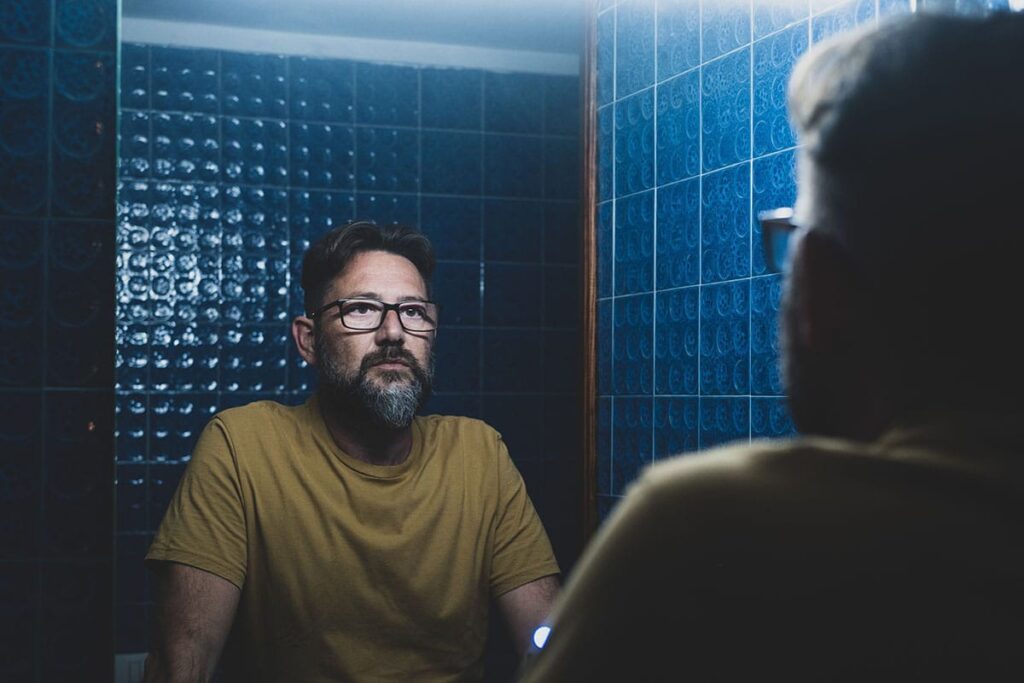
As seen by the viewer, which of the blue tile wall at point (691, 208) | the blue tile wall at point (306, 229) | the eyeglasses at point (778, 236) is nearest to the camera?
the eyeglasses at point (778, 236)

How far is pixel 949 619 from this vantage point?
47 cm

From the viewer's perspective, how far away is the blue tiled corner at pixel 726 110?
2.42m

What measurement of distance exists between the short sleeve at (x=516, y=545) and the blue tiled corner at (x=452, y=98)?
92.9 inches

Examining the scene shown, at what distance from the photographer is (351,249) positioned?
217 cm

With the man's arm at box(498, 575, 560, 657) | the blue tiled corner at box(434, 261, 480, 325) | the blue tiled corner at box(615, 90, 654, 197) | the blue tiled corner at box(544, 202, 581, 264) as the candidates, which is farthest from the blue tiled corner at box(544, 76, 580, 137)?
the man's arm at box(498, 575, 560, 657)

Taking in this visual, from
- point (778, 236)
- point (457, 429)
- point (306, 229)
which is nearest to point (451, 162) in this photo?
point (306, 229)

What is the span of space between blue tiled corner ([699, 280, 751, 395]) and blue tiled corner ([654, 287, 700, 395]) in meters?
0.04

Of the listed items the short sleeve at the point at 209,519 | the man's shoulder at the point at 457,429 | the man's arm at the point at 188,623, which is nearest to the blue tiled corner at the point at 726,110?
the man's shoulder at the point at 457,429

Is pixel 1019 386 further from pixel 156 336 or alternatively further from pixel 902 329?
pixel 156 336

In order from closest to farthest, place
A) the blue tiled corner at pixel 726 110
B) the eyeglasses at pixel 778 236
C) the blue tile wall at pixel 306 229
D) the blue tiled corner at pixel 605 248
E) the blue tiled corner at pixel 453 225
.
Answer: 1. the eyeglasses at pixel 778 236
2. the blue tiled corner at pixel 726 110
3. the blue tiled corner at pixel 605 248
4. the blue tile wall at pixel 306 229
5. the blue tiled corner at pixel 453 225

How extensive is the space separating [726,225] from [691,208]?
0.15 m

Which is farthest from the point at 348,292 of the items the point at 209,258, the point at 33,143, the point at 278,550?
the point at 209,258

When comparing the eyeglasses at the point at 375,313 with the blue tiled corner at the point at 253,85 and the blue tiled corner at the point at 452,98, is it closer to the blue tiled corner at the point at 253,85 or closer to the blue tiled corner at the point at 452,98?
the blue tiled corner at the point at 253,85

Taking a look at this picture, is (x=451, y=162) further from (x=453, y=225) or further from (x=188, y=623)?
(x=188, y=623)
